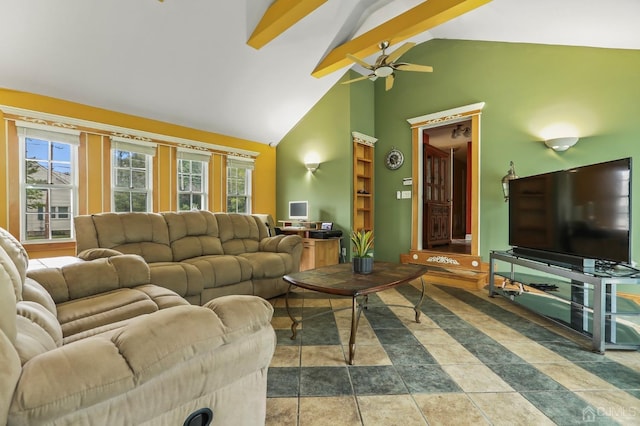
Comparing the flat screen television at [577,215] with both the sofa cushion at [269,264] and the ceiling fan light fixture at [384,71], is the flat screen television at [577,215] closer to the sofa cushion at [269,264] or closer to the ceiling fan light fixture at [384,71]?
the ceiling fan light fixture at [384,71]

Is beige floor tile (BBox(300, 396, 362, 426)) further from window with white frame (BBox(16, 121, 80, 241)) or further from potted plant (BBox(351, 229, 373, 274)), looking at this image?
window with white frame (BBox(16, 121, 80, 241))

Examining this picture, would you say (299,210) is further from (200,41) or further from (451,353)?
(451,353)

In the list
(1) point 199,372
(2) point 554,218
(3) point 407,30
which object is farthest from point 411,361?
(3) point 407,30

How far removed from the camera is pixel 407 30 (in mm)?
3383

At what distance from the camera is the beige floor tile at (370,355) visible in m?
1.96

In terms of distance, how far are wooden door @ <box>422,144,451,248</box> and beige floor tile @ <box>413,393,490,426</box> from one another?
362 centimetres

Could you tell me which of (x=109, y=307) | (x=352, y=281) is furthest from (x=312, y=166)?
(x=109, y=307)

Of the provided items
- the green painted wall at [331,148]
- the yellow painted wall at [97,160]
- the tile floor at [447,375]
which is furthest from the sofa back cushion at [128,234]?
the green painted wall at [331,148]

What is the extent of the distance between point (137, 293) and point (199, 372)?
4.19 feet

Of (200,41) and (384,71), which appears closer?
(384,71)

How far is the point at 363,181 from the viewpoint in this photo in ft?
17.4

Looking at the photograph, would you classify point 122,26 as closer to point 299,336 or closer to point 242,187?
point 242,187

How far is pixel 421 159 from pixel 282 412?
170 inches

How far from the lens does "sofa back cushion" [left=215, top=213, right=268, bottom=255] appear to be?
11.6ft
